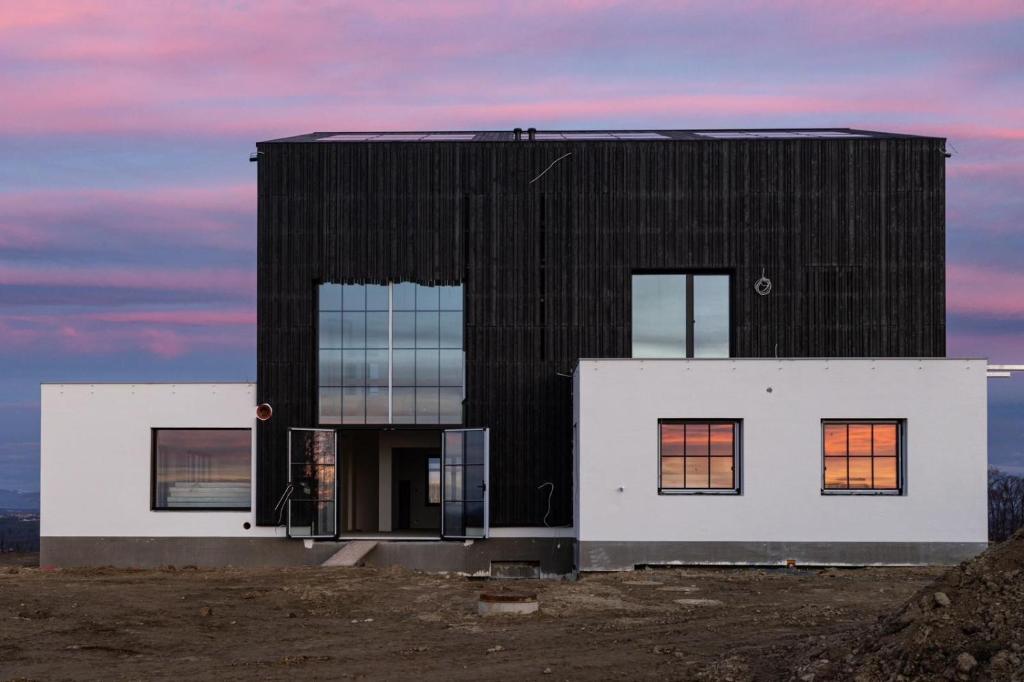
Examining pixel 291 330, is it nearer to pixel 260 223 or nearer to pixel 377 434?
pixel 260 223

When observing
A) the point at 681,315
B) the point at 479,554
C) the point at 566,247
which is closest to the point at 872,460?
the point at 681,315

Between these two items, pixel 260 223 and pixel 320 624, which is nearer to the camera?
pixel 320 624

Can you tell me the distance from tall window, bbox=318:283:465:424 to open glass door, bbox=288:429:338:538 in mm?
654

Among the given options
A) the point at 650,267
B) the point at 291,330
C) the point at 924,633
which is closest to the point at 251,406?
the point at 291,330

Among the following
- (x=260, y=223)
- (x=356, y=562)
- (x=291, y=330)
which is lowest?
(x=356, y=562)

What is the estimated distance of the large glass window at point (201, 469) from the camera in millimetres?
26984

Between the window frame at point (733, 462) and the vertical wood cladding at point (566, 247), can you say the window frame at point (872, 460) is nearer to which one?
the window frame at point (733, 462)

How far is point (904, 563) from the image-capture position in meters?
23.1

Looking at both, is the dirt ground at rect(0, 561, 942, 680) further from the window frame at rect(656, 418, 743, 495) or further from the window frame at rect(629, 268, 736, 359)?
the window frame at rect(629, 268, 736, 359)

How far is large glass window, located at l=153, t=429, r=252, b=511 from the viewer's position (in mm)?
26984

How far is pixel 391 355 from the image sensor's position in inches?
1045

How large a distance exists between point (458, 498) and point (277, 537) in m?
4.08

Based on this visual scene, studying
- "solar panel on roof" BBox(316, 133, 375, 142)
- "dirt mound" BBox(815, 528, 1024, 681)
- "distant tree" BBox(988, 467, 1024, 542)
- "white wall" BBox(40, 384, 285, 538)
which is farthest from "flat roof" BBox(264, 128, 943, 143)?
"distant tree" BBox(988, 467, 1024, 542)

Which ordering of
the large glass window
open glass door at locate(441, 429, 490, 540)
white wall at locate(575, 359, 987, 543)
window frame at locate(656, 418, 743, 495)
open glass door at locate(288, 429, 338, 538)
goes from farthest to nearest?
the large glass window, open glass door at locate(288, 429, 338, 538), open glass door at locate(441, 429, 490, 540), window frame at locate(656, 418, 743, 495), white wall at locate(575, 359, 987, 543)
